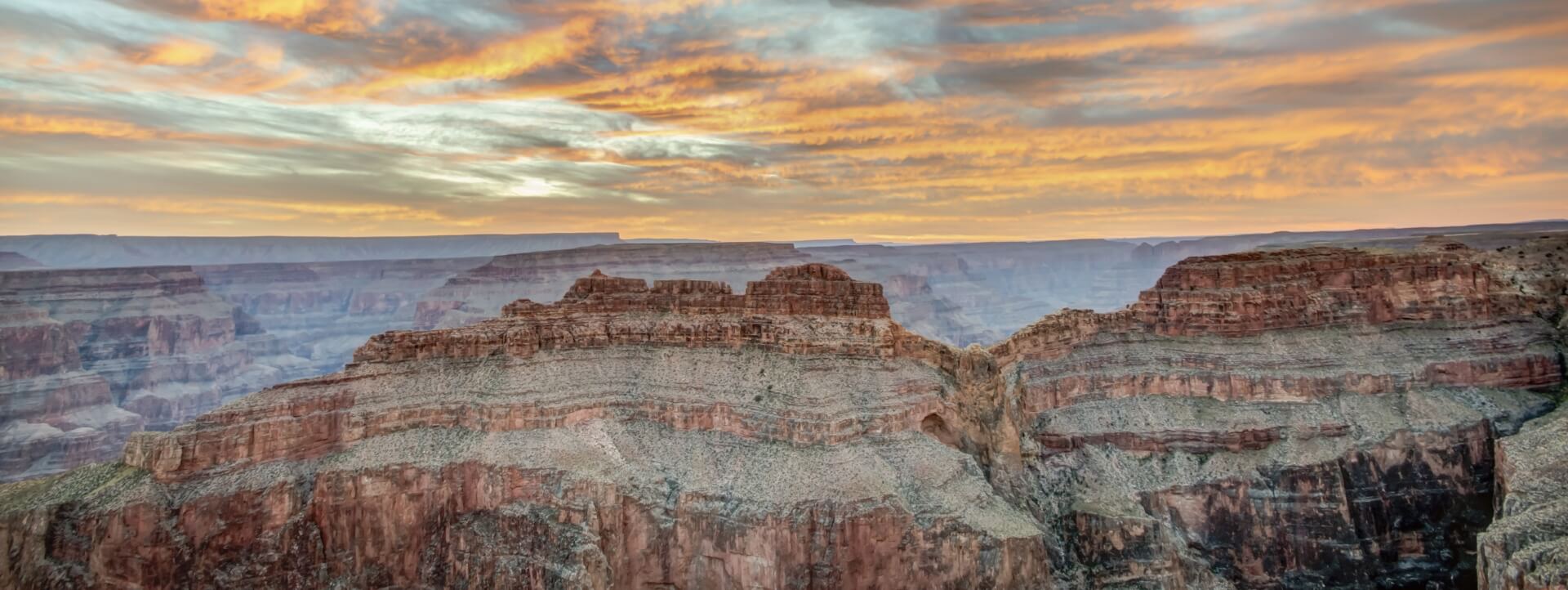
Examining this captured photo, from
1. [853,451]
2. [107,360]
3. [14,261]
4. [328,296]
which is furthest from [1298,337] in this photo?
[14,261]

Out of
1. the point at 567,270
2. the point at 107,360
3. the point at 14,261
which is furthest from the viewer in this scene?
the point at 14,261

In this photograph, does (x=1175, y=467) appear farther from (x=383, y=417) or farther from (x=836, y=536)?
(x=383, y=417)

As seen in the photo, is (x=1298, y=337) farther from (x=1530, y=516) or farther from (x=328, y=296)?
(x=328, y=296)

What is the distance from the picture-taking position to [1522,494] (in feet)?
126

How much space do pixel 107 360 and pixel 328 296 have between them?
71.7 m

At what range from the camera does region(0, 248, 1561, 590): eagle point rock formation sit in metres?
39.2

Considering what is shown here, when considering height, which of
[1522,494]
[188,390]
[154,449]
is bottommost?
[188,390]

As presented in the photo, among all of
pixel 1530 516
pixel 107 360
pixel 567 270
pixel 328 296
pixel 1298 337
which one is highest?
pixel 567 270

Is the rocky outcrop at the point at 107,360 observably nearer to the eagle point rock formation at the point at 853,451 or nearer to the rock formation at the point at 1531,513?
the eagle point rock formation at the point at 853,451

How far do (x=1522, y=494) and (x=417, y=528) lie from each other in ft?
170

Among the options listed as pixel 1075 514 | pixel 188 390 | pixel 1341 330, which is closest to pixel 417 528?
pixel 1075 514

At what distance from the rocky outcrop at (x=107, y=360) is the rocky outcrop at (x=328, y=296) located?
61.6 ft

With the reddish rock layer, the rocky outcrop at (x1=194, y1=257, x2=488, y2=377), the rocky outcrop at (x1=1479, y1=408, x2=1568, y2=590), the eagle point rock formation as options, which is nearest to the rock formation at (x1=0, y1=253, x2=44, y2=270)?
the rocky outcrop at (x1=194, y1=257, x2=488, y2=377)

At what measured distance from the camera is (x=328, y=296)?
7185 inches
